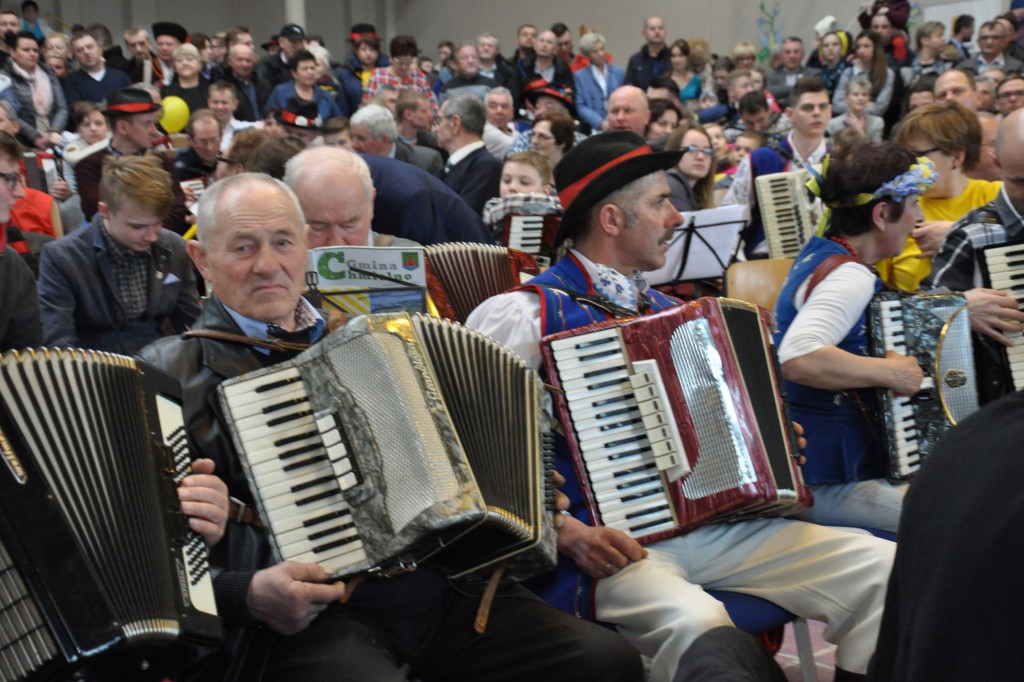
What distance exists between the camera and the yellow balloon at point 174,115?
30.9 ft

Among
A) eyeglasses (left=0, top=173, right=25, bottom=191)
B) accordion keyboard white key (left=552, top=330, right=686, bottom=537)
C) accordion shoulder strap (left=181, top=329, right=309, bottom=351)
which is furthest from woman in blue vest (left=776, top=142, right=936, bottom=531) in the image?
eyeglasses (left=0, top=173, right=25, bottom=191)

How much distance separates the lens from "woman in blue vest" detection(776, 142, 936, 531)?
317 centimetres

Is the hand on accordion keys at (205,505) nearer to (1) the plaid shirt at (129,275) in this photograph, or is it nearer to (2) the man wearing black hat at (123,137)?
(1) the plaid shirt at (129,275)

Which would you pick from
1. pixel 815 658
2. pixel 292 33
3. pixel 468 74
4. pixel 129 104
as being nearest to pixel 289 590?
pixel 815 658

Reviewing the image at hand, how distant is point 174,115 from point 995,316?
25.1 ft

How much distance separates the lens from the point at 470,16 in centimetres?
1898

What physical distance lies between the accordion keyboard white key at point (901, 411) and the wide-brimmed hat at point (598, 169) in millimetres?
789

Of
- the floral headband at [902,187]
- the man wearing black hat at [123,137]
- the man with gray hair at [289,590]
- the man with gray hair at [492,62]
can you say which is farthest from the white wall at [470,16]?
the man with gray hair at [289,590]

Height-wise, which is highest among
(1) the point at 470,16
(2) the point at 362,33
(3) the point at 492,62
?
(1) the point at 470,16

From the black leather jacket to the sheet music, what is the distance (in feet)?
10.6

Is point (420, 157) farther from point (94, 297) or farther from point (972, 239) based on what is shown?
point (972, 239)

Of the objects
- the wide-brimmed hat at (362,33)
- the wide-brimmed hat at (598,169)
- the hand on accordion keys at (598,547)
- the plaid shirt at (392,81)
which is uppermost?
the wide-brimmed hat at (362,33)

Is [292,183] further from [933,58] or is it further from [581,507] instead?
[933,58]

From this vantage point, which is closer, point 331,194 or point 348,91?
point 331,194
